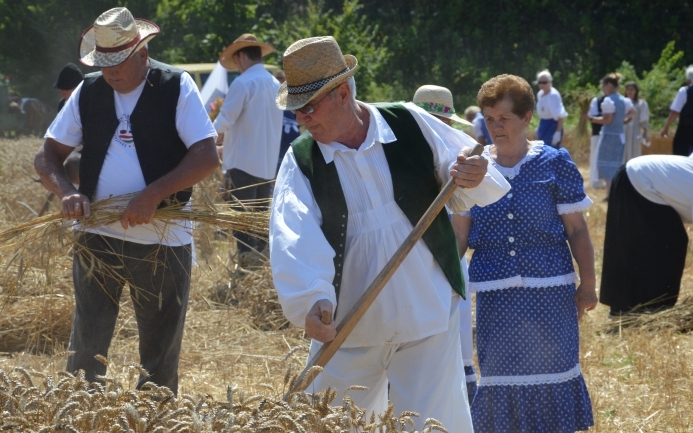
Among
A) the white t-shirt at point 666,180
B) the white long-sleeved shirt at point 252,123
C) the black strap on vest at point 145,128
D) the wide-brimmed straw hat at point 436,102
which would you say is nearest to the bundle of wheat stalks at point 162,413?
the black strap on vest at point 145,128

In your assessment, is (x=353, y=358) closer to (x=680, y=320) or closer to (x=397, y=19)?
(x=680, y=320)

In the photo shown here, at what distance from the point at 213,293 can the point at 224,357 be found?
1.38 metres

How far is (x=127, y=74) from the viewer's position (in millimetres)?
4074

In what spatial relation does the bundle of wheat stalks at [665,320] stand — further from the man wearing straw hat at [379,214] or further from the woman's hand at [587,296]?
the man wearing straw hat at [379,214]

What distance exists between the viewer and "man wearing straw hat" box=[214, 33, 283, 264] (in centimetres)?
766

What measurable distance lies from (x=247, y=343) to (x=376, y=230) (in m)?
3.23

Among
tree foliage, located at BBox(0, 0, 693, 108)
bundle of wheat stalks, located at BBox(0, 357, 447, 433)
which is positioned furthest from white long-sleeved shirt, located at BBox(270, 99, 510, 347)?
tree foliage, located at BBox(0, 0, 693, 108)

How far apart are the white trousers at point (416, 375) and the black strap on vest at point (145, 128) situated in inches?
46.4

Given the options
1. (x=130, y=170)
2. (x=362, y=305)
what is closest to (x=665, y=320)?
(x=130, y=170)

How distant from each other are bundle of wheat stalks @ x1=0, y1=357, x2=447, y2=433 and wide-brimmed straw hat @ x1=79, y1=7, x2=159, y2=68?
1.78 meters

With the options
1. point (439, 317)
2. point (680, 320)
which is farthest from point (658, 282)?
point (439, 317)

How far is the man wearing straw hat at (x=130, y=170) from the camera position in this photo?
13.4 feet

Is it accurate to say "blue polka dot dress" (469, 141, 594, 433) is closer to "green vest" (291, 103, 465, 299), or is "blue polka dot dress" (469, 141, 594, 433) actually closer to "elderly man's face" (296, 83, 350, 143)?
"green vest" (291, 103, 465, 299)

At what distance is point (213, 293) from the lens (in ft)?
23.9
